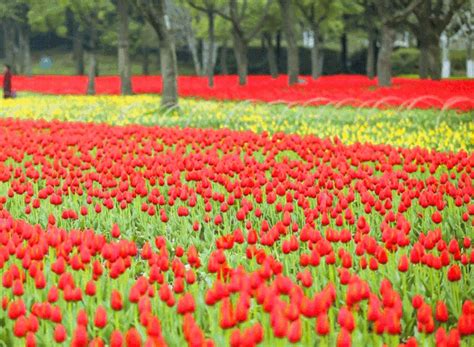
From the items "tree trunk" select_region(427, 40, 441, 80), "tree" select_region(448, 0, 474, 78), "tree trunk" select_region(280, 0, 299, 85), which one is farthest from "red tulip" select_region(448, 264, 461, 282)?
"tree" select_region(448, 0, 474, 78)

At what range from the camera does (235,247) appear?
6203 millimetres

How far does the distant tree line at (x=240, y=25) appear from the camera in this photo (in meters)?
30.0

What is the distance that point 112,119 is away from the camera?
62.6 ft

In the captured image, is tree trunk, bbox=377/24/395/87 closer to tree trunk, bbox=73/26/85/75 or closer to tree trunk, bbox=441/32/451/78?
tree trunk, bbox=441/32/451/78

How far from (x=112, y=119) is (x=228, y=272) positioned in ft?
48.6

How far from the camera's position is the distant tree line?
29969 mm

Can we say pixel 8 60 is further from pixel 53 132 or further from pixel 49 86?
pixel 53 132

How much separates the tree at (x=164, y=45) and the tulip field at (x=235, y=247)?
8.79 metres

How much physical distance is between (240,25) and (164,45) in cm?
1720

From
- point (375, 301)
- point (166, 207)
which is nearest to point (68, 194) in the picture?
point (166, 207)

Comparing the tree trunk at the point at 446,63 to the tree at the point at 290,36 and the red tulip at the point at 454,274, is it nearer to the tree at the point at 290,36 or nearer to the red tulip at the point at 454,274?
the tree at the point at 290,36

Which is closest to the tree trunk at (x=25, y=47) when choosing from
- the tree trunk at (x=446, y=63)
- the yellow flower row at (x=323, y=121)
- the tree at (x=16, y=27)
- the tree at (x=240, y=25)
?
the tree at (x=16, y=27)

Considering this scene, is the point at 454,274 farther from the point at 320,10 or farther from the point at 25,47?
the point at 25,47

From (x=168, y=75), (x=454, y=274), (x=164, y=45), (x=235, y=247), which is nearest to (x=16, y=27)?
(x=164, y=45)
